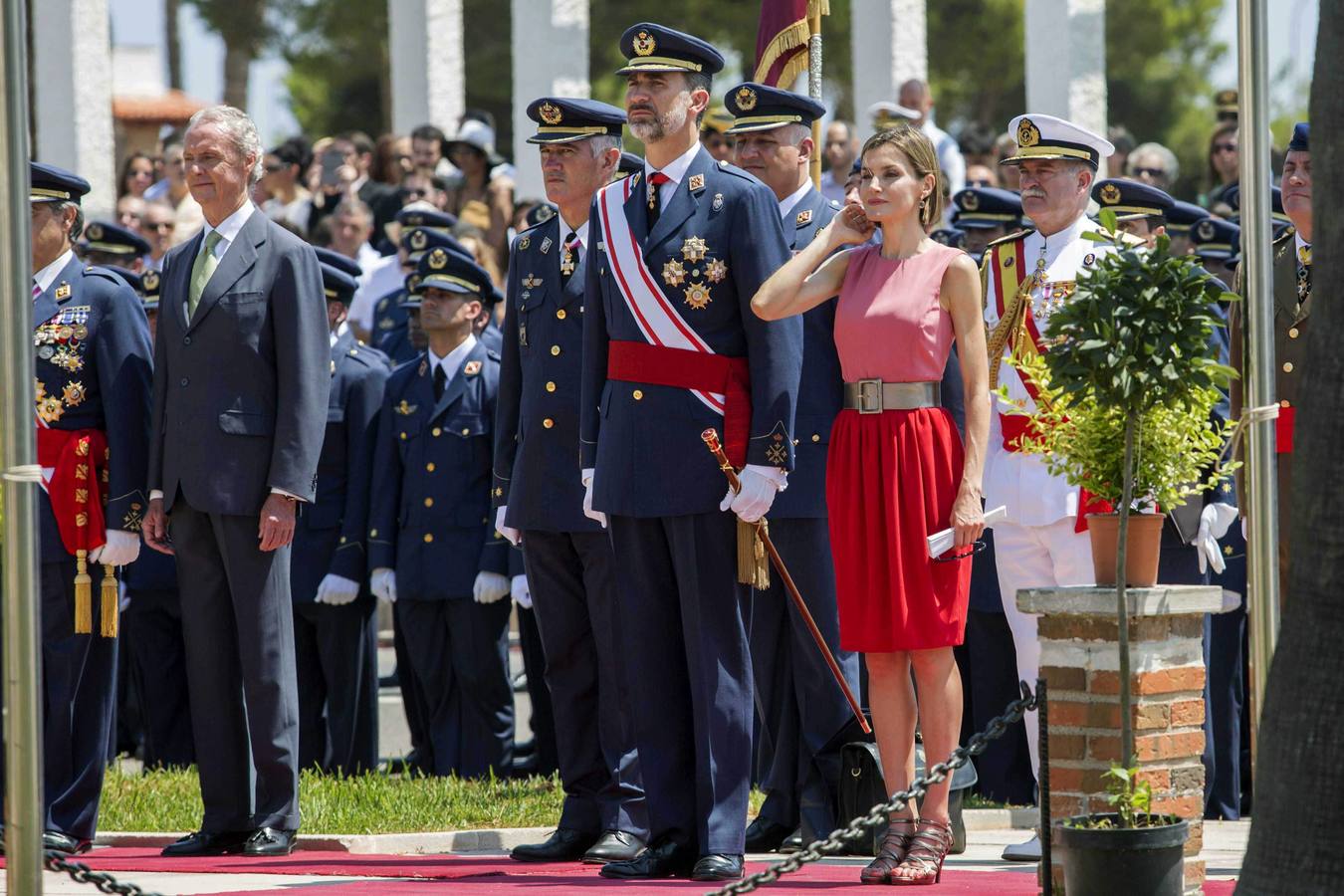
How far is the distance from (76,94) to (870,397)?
44.2ft

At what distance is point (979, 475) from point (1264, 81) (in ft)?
4.54

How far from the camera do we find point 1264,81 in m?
6.01

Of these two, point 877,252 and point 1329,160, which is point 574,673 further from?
point 1329,160

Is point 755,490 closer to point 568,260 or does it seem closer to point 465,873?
point 568,260

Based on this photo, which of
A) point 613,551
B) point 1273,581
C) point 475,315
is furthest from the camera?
point 475,315

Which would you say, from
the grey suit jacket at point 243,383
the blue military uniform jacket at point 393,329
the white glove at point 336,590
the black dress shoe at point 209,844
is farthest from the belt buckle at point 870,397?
the blue military uniform jacket at point 393,329

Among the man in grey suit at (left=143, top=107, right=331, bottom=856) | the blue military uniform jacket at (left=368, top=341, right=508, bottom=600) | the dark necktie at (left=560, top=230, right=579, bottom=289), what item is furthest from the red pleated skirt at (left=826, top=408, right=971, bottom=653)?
the blue military uniform jacket at (left=368, top=341, right=508, bottom=600)

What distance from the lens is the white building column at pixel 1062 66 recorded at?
17500 mm

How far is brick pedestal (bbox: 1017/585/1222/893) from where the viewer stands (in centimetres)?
614

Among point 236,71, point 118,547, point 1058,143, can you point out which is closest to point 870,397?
point 1058,143

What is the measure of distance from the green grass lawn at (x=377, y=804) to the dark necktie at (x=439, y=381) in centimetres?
178

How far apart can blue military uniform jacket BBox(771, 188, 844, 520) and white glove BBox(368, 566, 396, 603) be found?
116 inches

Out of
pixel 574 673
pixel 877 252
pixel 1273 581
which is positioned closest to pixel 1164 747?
pixel 1273 581

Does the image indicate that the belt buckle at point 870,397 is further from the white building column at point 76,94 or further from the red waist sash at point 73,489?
the white building column at point 76,94
